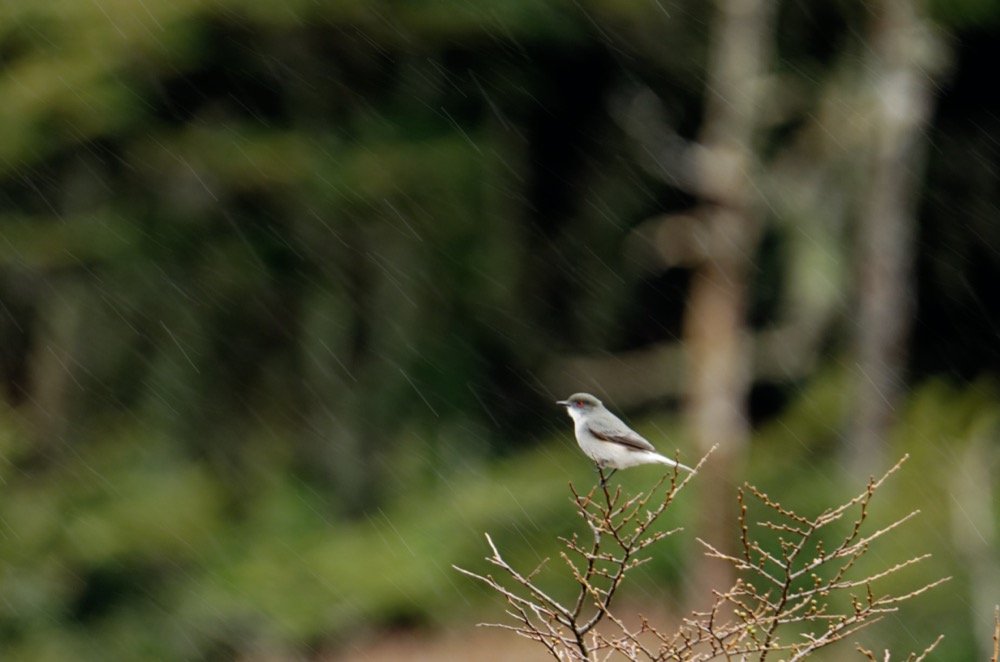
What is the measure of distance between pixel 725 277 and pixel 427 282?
6809 mm

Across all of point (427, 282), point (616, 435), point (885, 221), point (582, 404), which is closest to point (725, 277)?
point (885, 221)

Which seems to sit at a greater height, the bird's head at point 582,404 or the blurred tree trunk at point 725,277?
the blurred tree trunk at point 725,277

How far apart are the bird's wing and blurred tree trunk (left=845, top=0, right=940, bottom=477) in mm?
11744

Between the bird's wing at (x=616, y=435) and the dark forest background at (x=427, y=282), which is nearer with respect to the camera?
the bird's wing at (x=616, y=435)

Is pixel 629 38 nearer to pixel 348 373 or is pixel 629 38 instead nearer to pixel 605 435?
pixel 348 373

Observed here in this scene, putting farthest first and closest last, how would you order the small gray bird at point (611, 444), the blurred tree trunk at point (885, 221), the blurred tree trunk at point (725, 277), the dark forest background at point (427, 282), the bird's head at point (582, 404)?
the dark forest background at point (427, 282), the blurred tree trunk at point (885, 221), the blurred tree trunk at point (725, 277), the bird's head at point (582, 404), the small gray bird at point (611, 444)

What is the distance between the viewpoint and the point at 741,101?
52.3 ft

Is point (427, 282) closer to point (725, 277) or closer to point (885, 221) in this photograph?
point (725, 277)

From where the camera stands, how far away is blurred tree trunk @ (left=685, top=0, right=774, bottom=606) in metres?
15.4

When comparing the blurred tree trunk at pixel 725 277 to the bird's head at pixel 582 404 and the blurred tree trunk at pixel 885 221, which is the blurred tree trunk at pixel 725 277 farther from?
the bird's head at pixel 582 404

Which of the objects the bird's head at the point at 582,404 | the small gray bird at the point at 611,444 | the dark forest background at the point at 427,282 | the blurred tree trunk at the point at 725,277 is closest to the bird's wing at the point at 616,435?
the small gray bird at the point at 611,444

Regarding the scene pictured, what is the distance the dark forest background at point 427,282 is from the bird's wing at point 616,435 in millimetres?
10242

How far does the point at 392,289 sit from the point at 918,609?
9.94 m

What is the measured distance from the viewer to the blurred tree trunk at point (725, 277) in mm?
15375
